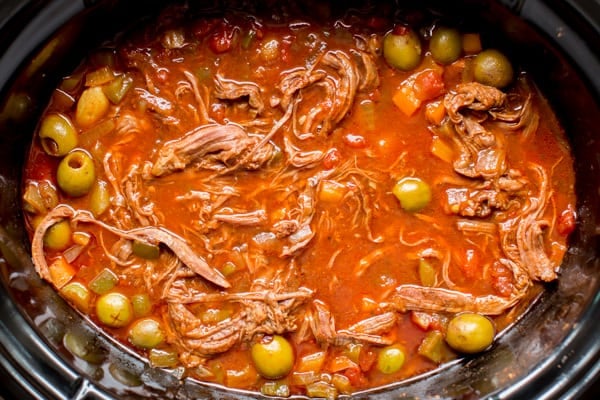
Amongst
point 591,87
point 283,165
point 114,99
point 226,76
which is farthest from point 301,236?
point 591,87

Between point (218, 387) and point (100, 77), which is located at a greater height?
point (100, 77)

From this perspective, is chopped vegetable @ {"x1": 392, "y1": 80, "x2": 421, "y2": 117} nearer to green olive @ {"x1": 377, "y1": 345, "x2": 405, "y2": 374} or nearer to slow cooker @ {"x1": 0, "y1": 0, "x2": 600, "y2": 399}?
slow cooker @ {"x1": 0, "y1": 0, "x2": 600, "y2": 399}

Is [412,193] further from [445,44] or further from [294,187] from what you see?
[445,44]

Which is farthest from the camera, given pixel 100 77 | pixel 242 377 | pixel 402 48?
pixel 242 377

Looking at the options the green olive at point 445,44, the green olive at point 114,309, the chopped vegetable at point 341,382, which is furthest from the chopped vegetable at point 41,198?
the green olive at point 445,44

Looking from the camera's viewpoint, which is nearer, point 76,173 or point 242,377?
point 76,173

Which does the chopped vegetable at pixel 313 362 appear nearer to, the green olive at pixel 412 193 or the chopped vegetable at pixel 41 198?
the green olive at pixel 412 193

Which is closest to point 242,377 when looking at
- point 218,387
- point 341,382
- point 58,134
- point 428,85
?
point 218,387
